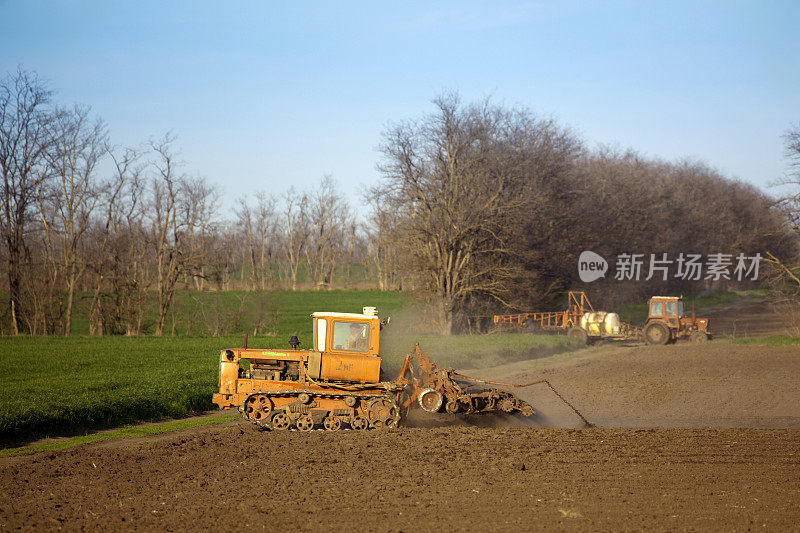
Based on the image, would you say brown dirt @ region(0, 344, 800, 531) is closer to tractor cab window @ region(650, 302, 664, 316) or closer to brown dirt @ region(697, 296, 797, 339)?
tractor cab window @ region(650, 302, 664, 316)

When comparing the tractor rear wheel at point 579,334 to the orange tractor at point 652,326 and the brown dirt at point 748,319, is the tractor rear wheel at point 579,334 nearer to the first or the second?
the orange tractor at point 652,326

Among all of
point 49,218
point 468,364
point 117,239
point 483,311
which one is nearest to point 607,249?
point 483,311

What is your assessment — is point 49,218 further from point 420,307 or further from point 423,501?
point 423,501

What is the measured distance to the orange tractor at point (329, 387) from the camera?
527 inches

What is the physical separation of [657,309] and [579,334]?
439 cm

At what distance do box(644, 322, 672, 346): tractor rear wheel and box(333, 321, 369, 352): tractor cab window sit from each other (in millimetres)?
24774

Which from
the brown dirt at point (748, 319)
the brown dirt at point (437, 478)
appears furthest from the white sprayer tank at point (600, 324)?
the brown dirt at point (437, 478)

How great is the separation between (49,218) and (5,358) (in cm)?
1959

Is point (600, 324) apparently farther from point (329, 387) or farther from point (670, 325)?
point (329, 387)

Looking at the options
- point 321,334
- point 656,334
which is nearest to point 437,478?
point 321,334

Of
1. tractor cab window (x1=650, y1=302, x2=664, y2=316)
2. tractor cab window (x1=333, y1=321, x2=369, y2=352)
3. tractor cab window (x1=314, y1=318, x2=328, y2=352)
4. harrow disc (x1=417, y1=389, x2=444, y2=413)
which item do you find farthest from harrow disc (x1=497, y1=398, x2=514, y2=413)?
tractor cab window (x1=650, y1=302, x2=664, y2=316)

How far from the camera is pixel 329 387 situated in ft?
44.2

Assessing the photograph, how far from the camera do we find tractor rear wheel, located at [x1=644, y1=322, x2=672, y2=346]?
1325 inches

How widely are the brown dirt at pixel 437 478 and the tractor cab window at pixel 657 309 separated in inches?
737
